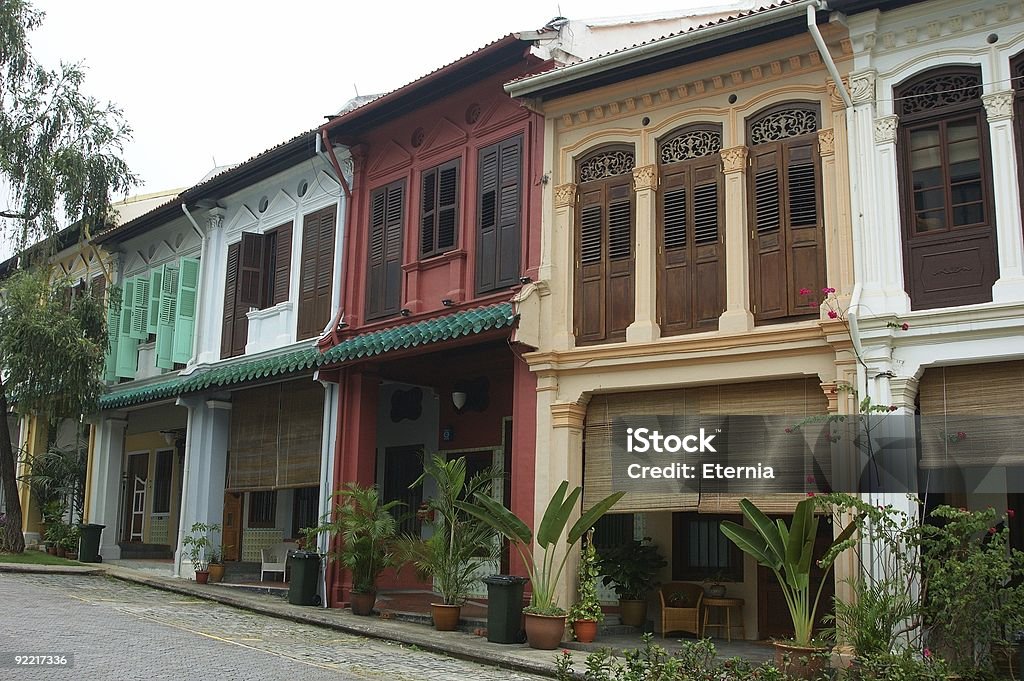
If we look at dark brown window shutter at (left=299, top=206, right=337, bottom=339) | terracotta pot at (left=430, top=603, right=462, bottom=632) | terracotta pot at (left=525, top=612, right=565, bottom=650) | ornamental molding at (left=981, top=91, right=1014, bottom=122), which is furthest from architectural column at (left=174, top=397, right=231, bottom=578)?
ornamental molding at (left=981, top=91, right=1014, bottom=122)

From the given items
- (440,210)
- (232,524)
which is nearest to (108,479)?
(232,524)

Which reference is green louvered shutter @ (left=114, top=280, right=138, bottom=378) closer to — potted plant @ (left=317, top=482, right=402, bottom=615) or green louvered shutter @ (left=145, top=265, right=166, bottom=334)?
green louvered shutter @ (left=145, top=265, right=166, bottom=334)

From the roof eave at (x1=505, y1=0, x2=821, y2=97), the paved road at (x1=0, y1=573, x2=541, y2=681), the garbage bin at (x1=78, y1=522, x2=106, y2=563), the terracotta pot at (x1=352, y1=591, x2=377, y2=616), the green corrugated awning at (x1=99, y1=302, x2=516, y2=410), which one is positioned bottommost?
the paved road at (x1=0, y1=573, x2=541, y2=681)

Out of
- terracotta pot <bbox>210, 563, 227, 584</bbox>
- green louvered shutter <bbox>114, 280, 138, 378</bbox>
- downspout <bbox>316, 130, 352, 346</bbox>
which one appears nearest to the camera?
downspout <bbox>316, 130, 352, 346</bbox>

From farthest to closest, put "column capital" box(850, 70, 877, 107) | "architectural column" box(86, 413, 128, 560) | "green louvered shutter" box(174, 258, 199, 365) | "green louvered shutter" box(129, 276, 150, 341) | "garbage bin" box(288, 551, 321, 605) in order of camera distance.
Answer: "architectural column" box(86, 413, 128, 560)
"green louvered shutter" box(129, 276, 150, 341)
"green louvered shutter" box(174, 258, 199, 365)
"garbage bin" box(288, 551, 321, 605)
"column capital" box(850, 70, 877, 107)

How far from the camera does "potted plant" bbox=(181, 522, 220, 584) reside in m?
17.4

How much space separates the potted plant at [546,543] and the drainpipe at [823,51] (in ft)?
15.8

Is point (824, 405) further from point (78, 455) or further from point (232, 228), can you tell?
point (78, 455)

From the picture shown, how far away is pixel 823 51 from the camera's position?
10359 mm

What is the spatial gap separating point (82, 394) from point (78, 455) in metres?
3.80

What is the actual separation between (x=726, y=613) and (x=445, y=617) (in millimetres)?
3470

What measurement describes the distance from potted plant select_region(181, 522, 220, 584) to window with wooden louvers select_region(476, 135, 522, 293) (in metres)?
7.23

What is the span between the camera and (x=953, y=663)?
342 inches

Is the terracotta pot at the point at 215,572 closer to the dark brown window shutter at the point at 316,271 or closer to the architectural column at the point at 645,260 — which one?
the dark brown window shutter at the point at 316,271
